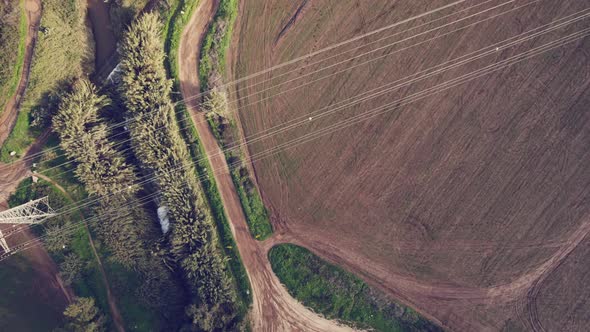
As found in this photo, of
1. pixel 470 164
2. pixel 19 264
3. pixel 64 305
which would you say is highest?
pixel 19 264

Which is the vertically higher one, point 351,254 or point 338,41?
point 338,41

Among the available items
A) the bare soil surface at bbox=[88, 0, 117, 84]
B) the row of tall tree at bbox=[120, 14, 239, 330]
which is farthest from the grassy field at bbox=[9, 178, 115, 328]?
the bare soil surface at bbox=[88, 0, 117, 84]

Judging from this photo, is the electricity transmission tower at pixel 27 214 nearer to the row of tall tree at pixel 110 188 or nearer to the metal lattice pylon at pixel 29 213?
the metal lattice pylon at pixel 29 213

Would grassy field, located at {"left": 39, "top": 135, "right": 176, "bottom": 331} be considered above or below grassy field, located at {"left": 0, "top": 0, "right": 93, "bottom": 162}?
below

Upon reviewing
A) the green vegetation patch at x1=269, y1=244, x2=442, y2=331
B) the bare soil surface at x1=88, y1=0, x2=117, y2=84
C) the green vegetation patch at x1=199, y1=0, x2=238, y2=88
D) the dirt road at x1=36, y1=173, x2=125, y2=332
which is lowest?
the green vegetation patch at x1=269, y1=244, x2=442, y2=331

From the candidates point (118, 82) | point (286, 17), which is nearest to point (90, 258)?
point (118, 82)

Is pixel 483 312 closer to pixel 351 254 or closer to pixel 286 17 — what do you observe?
pixel 351 254

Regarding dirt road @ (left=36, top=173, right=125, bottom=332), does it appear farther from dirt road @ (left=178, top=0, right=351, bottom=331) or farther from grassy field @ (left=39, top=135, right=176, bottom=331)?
dirt road @ (left=178, top=0, right=351, bottom=331)
